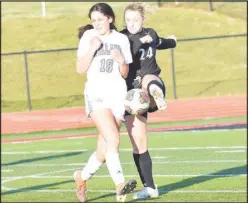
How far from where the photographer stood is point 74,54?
132ft

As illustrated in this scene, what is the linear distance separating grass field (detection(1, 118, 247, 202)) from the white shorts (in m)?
2.31

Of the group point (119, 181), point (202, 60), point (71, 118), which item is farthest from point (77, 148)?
point (202, 60)

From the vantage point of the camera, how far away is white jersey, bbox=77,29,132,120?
643 cm

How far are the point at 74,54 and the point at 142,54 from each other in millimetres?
33770

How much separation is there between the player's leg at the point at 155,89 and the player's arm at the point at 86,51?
A: 18.3 inches

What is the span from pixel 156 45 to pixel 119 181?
1.16 m

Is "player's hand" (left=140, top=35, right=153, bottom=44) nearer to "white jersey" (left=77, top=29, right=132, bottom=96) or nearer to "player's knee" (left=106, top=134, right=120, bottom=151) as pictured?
"white jersey" (left=77, top=29, right=132, bottom=96)

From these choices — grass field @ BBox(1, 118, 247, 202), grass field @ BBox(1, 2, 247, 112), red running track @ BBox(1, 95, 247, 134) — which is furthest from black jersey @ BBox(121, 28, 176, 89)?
grass field @ BBox(1, 2, 247, 112)

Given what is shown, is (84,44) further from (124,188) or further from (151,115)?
(151,115)

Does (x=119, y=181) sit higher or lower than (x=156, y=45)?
lower

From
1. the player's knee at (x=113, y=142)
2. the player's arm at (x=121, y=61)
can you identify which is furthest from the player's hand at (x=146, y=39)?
the player's knee at (x=113, y=142)

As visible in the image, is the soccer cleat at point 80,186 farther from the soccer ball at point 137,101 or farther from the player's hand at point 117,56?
the player's hand at point 117,56

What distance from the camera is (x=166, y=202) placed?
29.3 feet

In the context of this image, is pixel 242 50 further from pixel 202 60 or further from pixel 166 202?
pixel 166 202
